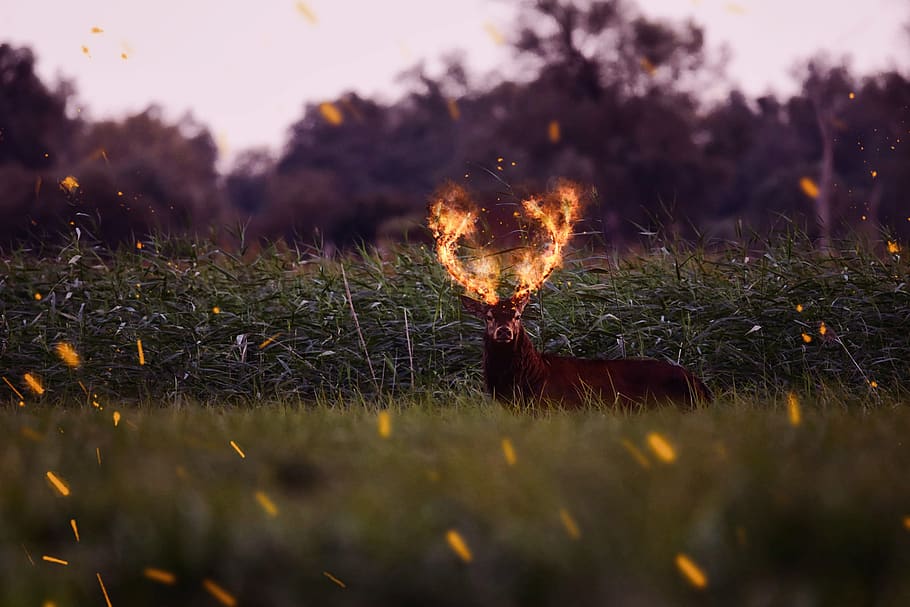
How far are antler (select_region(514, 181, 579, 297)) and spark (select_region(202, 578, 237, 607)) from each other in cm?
385

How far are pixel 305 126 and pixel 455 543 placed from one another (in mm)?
49875

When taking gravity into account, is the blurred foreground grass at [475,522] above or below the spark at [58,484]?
above

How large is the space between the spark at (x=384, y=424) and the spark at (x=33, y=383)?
15.8ft

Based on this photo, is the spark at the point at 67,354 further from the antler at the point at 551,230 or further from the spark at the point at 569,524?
the spark at the point at 569,524

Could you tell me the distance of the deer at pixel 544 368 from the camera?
588 cm

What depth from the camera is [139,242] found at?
952 centimetres

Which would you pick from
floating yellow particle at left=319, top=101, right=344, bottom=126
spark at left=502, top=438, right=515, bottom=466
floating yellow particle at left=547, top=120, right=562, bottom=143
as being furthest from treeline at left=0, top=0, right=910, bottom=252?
spark at left=502, top=438, right=515, bottom=466

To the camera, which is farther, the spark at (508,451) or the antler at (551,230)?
the antler at (551,230)

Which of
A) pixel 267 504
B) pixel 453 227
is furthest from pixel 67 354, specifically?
pixel 267 504

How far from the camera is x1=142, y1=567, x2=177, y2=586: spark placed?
2.32 metres

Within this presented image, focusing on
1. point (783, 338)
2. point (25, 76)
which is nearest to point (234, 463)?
point (783, 338)

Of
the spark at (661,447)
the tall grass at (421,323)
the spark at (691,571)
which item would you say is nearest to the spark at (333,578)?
the spark at (691,571)

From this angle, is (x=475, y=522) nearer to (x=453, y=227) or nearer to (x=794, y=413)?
(x=794, y=413)

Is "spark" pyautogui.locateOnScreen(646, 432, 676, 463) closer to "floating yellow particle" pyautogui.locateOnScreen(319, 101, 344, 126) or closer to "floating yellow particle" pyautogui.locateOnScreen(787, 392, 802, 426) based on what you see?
"floating yellow particle" pyautogui.locateOnScreen(787, 392, 802, 426)
